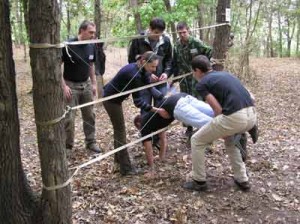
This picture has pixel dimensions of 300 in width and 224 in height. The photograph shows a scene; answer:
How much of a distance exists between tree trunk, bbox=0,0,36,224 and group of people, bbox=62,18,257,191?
76 cm

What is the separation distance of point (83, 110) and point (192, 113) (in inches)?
78.0

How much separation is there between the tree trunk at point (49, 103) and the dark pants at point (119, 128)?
5.82ft

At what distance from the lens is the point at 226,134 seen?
4.80m

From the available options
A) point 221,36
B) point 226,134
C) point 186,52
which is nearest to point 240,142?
Answer: point 226,134

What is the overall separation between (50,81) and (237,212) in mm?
2594

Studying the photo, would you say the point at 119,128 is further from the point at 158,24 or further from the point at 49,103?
the point at 49,103

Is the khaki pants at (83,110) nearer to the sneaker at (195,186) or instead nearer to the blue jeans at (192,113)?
the blue jeans at (192,113)

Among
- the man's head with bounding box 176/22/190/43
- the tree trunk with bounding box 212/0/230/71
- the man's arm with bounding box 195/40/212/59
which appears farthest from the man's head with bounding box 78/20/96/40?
the tree trunk with bounding box 212/0/230/71

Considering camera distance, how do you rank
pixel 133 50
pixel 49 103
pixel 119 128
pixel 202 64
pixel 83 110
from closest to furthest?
pixel 49 103
pixel 202 64
pixel 119 128
pixel 133 50
pixel 83 110

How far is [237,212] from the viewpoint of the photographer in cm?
468

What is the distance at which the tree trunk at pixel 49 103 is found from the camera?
3211mm

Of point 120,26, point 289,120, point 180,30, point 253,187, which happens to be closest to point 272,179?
point 253,187

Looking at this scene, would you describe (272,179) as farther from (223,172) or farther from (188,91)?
(188,91)

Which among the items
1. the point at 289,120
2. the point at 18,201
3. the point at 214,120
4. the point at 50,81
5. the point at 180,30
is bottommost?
the point at 289,120
